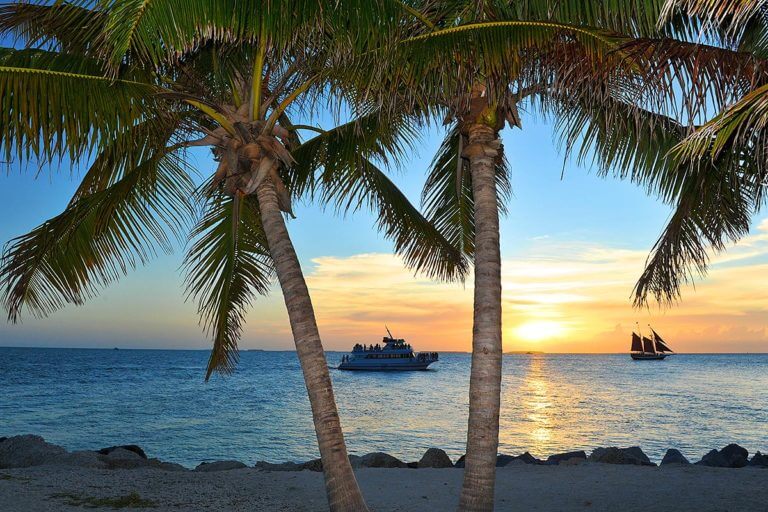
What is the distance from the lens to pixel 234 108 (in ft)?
25.4

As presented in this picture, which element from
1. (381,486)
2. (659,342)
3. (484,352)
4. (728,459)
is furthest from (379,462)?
(659,342)

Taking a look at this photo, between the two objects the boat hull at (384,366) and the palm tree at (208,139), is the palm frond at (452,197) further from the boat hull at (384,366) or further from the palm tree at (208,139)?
the boat hull at (384,366)

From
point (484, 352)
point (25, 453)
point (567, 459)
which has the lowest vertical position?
point (25, 453)

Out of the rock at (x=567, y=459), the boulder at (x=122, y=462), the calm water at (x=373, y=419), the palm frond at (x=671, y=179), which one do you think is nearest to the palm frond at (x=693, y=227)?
the palm frond at (x=671, y=179)

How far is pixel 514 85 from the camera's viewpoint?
6.79m

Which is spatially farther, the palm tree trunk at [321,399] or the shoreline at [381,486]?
the shoreline at [381,486]

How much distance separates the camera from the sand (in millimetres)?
8750

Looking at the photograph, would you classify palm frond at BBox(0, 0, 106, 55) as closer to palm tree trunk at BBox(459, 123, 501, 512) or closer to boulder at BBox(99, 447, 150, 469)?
palm tree trunk at BBox(459, 123, 501, 512)

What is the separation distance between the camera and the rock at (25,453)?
1214 cm

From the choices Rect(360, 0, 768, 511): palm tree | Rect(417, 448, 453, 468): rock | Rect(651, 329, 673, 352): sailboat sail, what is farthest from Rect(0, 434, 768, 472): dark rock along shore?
Rect(651, 329, 673, 352): sailboat sail

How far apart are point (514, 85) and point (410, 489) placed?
640 centimetres

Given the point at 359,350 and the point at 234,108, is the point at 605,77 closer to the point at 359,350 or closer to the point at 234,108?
the point at 234,108

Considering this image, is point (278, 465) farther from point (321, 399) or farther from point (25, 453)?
point (321, 399)

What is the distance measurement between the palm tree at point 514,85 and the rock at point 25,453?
9.40m
